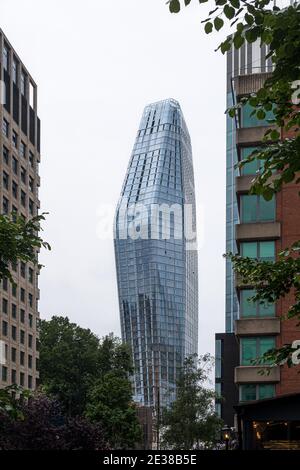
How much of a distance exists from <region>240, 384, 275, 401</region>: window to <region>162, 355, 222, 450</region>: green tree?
48.3 ft

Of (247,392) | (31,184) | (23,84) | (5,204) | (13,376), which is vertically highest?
(23,84)

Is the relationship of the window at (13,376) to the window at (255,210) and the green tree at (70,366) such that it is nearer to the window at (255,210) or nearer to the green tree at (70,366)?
the green tree at (70,366)

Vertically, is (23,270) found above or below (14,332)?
above

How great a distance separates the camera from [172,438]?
7475cm

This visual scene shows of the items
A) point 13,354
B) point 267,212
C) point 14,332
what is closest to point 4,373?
point 13,354

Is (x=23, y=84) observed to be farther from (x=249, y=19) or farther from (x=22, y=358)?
(x=249, y=19)

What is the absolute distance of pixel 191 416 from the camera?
7462 centimetres

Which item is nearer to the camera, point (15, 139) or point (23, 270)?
point (23, 270)

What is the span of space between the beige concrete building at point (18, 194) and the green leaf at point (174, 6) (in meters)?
87.1

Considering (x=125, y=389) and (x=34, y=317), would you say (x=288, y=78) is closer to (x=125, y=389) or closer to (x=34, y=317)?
(x=125, y=389)

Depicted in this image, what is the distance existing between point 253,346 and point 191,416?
16.6 m

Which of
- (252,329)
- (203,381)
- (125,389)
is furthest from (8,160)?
(252,329)

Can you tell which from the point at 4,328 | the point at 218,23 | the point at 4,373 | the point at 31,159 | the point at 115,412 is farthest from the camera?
the point at 31,159

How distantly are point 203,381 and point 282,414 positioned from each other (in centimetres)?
4686
